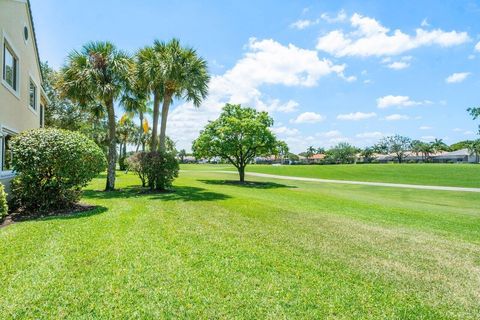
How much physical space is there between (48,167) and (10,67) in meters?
4.54

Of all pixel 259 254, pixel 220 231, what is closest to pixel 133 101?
pixel 220 231

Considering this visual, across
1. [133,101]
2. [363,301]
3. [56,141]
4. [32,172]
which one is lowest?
[363,301]

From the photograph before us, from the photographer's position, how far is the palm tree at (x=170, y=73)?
1606 cm

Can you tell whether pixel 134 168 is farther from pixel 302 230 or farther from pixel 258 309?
pixel 258 309

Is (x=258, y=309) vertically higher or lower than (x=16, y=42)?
lower

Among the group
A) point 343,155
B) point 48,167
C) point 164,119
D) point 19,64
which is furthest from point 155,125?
point 343,155

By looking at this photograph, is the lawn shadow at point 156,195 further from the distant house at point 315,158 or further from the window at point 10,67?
the distant house at point 315,158

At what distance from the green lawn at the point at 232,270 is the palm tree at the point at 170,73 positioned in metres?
9.45

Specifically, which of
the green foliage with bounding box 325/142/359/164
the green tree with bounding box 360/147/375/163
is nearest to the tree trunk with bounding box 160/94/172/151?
the green foliage with bounding box 325/142/359/164

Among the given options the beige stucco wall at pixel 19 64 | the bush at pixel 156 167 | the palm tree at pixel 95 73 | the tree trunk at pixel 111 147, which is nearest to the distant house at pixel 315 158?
the bush at pixel 156 167

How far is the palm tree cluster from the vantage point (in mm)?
15695

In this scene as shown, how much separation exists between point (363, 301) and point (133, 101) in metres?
16.8

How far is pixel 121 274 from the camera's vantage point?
458cm

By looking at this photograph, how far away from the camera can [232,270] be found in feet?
16.1
